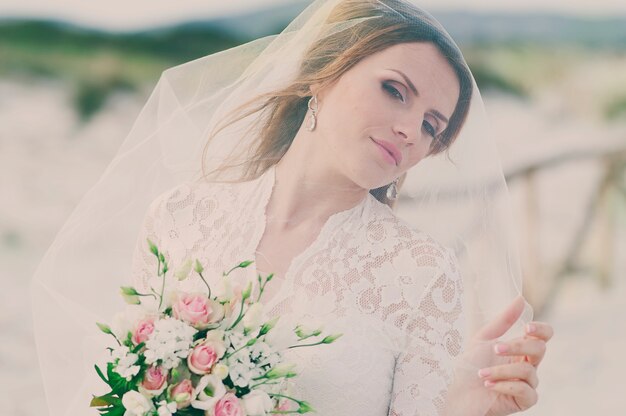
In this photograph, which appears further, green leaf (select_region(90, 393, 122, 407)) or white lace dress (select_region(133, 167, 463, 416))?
white lace dress (select_region(133, 167, 463, 416))

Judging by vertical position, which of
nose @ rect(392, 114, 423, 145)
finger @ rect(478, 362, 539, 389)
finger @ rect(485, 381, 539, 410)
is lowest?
finger @ rect(485, 381, 539, 410)

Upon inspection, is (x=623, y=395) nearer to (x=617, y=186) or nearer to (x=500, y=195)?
(x=617, y=186)

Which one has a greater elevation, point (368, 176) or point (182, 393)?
point (368, 176)

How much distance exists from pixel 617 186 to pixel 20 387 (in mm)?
3128

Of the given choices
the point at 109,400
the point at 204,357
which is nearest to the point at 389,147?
the point at 204,357

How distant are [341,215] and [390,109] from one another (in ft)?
0.70

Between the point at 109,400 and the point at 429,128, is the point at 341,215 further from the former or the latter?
the point at 109,400

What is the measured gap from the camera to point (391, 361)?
163 centimetres

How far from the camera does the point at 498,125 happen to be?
5395 mm

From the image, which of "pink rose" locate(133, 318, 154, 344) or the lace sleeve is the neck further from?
"pink rose" locate(133, 318, 154, 344)

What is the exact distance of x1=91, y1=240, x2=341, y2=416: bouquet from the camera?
1.39m

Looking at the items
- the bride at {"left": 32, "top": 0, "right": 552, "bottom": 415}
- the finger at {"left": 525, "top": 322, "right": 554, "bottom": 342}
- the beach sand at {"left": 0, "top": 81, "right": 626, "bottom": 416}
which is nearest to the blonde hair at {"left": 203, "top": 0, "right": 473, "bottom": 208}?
the bride at {"left": 32, "top": 0, "right": 552, "bottom": 415}

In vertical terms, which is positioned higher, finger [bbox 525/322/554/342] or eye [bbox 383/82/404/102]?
eye [bbox 383/82/404/102]

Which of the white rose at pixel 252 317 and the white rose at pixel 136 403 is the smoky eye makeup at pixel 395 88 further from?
the white rose at pixel 136 403
